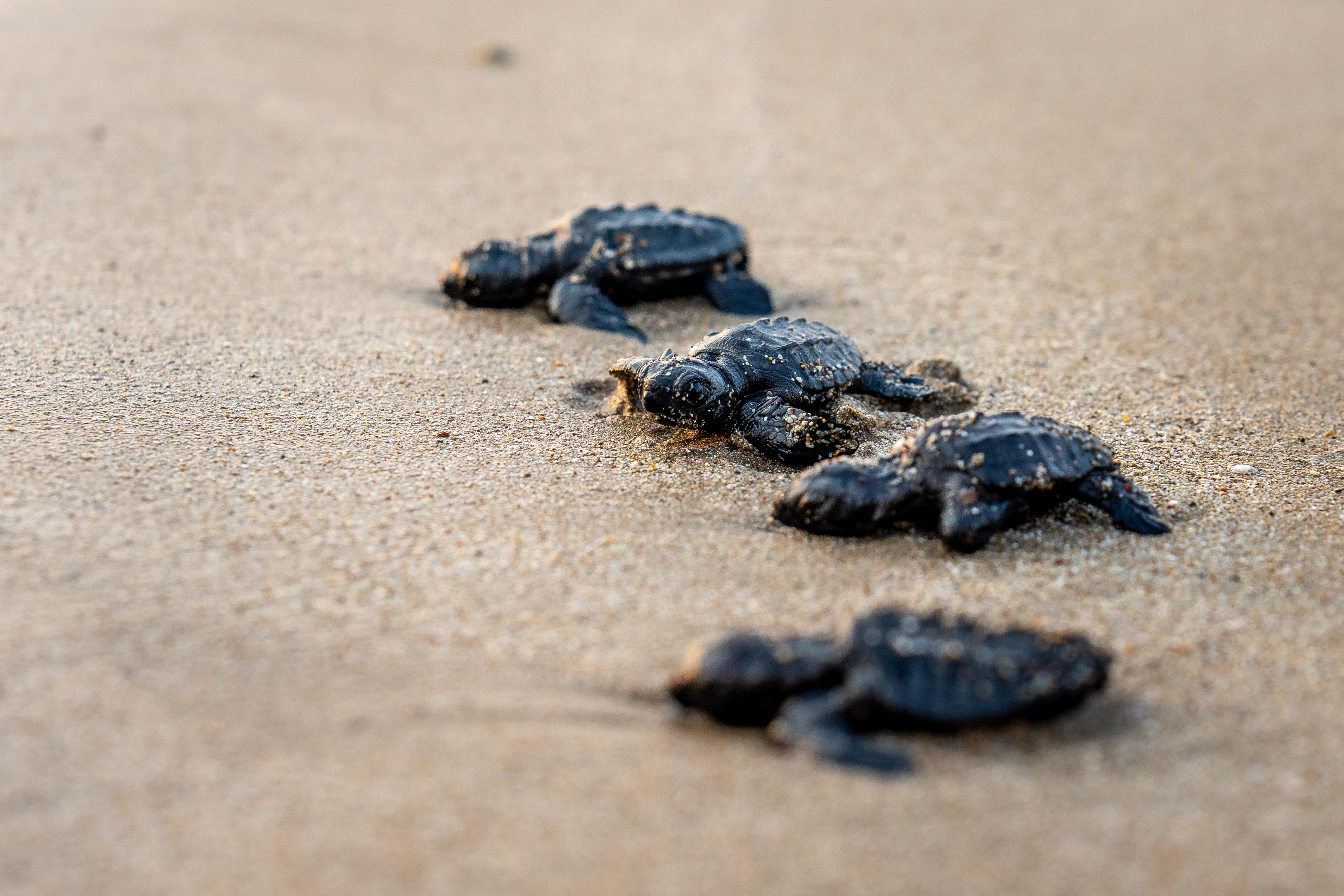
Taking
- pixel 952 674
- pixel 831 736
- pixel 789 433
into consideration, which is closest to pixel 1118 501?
pixel 789 433

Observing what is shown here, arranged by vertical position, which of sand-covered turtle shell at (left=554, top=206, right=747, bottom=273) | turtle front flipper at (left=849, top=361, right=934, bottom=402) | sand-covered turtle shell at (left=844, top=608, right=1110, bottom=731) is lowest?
sand-covered turtle shell at (left=844, top=608, right=1110, bottom=731)

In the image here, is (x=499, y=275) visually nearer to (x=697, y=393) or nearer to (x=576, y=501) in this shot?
(x=697, y=393)

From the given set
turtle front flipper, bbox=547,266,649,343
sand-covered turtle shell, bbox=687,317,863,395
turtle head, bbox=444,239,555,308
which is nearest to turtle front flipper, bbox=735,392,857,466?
sand-covered turtle shell, bbox=687,317,863,395

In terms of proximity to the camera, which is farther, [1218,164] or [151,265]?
[1218,164]

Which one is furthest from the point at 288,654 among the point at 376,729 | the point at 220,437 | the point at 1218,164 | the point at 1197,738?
the point at 1218,164

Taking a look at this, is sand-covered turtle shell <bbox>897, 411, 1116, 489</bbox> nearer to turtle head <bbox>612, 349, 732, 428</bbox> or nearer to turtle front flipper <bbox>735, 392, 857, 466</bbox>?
turtle front flipper <bbox>735, 392, 857, 466</bbox>

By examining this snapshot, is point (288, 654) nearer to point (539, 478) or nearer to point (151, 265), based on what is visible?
point (539, 478)
